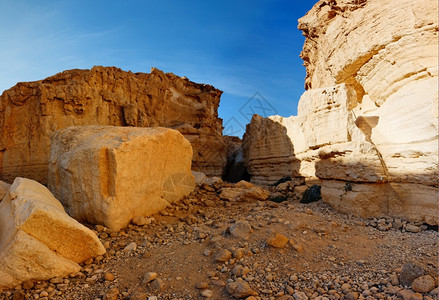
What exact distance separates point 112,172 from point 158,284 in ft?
6.21

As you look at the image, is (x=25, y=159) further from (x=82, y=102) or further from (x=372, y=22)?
(x=372, y=22)

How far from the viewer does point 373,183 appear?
4.05 m

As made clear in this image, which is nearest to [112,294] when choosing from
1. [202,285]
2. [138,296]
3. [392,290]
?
[138,296]

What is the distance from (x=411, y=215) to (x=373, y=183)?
0.66 meters

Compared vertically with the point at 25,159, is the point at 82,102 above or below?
above

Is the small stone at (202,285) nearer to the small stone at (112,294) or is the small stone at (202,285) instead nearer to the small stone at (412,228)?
the small stone at (112,294)

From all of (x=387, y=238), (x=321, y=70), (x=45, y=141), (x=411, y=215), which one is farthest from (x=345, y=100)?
(x=45, y=141)

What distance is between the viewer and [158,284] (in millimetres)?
2314

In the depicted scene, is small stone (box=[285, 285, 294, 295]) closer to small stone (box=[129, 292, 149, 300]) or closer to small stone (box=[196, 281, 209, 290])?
small stone (box=[196, 281, 209, 290])

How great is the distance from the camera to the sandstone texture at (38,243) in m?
2.38

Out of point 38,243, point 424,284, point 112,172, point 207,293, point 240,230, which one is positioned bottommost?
point 207,293

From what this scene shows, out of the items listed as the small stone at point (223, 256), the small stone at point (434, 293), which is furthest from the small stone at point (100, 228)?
the small stone at point (434, 293)

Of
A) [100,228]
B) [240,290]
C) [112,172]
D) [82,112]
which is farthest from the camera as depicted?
[82,112]

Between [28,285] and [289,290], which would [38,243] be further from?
[289,290]
